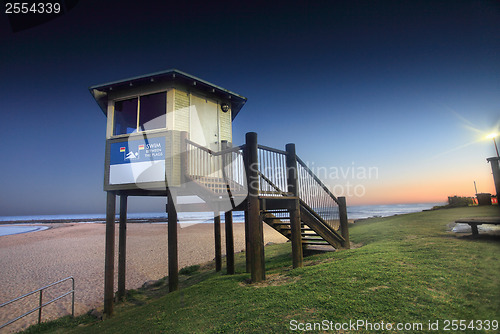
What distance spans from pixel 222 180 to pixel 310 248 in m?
4.37

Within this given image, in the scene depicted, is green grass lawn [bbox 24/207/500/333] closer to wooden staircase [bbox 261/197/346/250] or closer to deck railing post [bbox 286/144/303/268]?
deck railing post [bbox 286/144/303/268]

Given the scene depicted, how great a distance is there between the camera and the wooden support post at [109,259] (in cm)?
823

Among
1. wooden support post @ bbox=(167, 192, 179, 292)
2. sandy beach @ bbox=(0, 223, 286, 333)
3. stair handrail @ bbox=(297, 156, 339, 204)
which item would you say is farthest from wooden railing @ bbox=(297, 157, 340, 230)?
sandy beach @ bbox=(0, 223, 286, 333)

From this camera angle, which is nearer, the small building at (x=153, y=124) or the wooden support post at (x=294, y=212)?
the wooden support post at (x=294, y=212)

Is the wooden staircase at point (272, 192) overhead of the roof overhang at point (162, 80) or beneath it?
beneath

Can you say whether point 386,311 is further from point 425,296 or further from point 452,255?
point 452,255

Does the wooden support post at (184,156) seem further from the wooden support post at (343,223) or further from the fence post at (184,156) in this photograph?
the wooden support post at (343,223)

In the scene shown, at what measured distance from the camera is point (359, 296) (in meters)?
4.35

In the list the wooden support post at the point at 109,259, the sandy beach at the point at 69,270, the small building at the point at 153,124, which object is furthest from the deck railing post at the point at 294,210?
the sandy beach at the point at 69,270

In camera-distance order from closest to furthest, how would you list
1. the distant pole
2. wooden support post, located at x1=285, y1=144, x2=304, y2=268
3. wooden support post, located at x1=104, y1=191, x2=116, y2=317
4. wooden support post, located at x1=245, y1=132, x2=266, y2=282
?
wooden support post, located at x1=245, y1=132, x2=266, y2=282 < wooden support post, located at x1=285, y1=144, x2=304, y2=268 < the distant pole < wooden support post, located at x1=104, y1=191, x2=116, y2=317

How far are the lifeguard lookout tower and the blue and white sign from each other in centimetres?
3

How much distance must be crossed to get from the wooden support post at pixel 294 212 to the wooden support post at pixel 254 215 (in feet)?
3.89

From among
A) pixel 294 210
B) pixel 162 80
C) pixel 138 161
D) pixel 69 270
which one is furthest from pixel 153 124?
pixel 69 270

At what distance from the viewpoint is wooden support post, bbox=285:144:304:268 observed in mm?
7202
